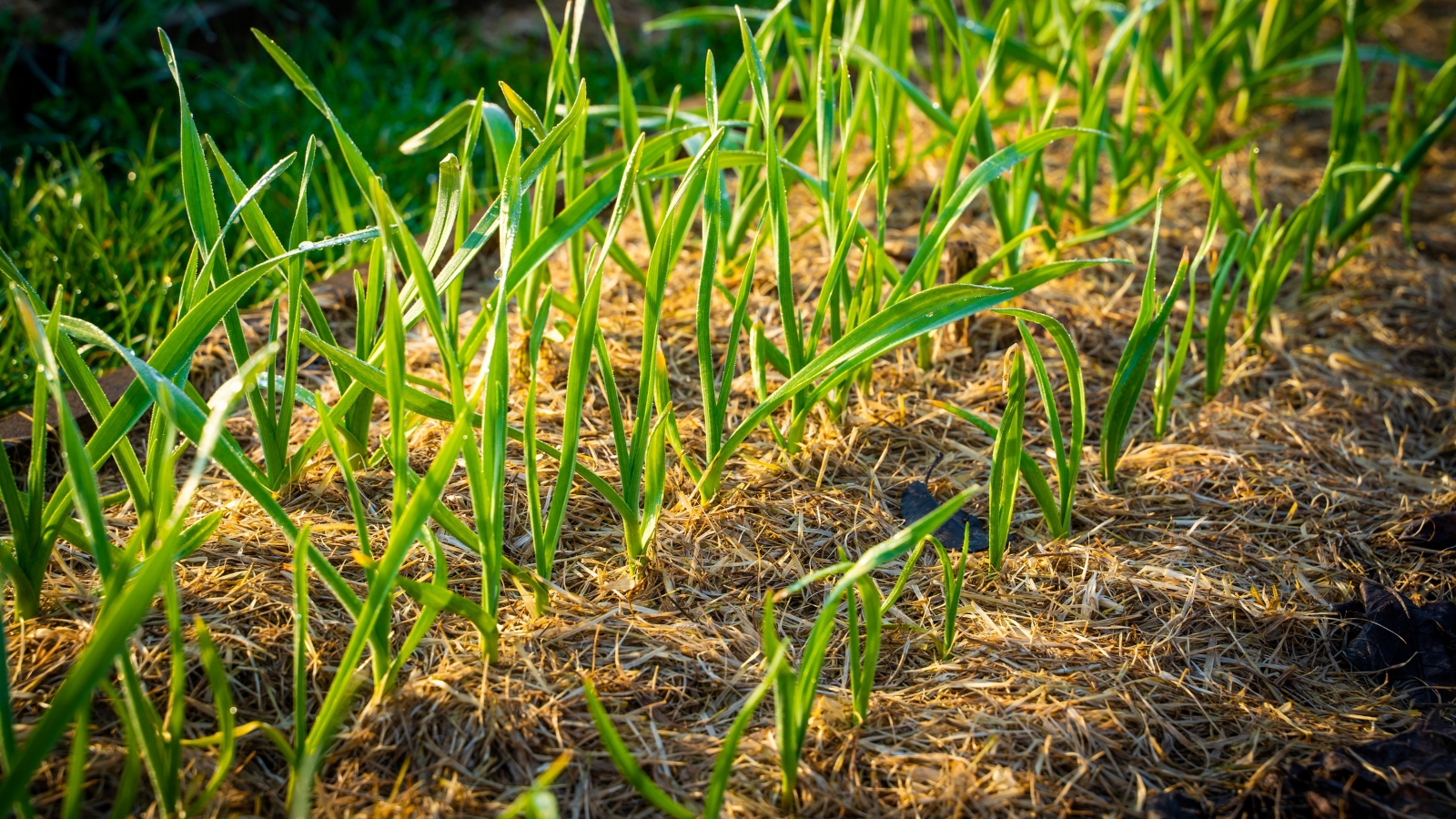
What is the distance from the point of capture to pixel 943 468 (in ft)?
4.66

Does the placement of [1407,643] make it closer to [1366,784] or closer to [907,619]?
[1366,784]

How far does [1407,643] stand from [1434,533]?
0.24 metres

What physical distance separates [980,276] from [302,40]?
2.15m

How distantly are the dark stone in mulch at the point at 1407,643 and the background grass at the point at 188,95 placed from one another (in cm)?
159

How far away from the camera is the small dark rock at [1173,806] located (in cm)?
93

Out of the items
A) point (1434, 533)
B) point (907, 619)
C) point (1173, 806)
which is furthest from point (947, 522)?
point (1434, 533)

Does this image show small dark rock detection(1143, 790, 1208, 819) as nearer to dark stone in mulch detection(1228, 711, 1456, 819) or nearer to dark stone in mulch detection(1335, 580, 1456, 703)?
dark stone in mulch detection(1228, 711, 1456, 819)

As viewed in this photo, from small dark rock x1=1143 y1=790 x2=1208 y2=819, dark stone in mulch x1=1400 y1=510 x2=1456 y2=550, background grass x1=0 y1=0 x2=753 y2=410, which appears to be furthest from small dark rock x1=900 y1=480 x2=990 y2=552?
background grass x1=0 y1=0 x2=753 y2=410

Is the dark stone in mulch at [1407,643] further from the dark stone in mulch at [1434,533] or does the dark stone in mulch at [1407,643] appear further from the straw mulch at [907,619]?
the dark stone in mulch at [1434,533]

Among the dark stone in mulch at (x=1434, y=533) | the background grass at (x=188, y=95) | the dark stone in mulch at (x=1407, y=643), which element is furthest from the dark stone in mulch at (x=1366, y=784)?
the background grass at (x=188, y=95)

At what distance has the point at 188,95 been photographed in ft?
8.46

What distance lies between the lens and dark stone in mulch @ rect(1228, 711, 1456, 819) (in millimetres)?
913

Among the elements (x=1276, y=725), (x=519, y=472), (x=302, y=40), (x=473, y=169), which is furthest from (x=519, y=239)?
(x=302, y=40)

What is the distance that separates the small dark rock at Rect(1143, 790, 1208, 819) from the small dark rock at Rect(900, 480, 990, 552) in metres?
0.39
